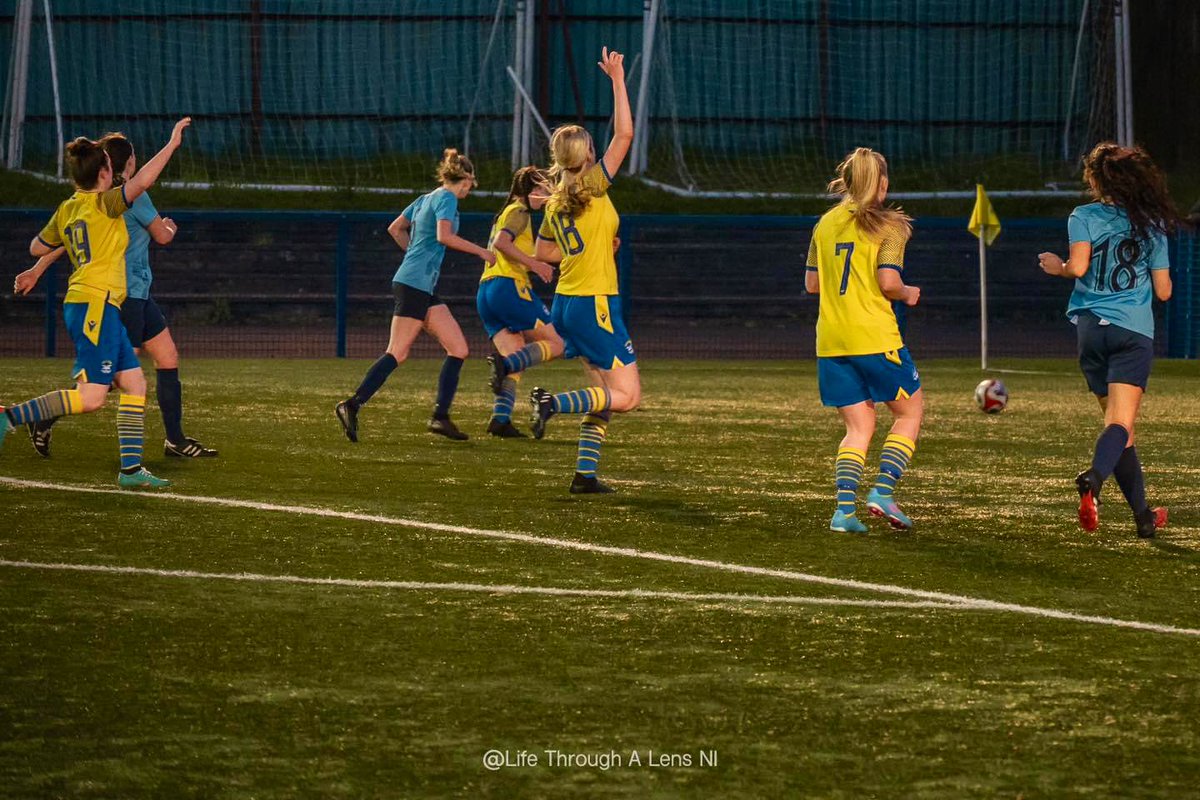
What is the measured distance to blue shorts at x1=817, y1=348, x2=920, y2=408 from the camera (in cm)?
762

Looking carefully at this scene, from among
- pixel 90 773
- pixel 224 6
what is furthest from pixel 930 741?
pixel 224 6

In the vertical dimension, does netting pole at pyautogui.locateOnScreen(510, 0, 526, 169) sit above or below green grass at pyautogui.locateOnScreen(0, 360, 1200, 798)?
above

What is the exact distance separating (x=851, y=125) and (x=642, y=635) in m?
29.2

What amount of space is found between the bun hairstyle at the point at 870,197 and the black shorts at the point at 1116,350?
2.90 feet

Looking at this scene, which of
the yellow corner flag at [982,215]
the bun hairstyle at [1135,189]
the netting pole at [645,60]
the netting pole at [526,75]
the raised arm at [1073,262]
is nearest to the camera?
the raised arm at [1073,262]

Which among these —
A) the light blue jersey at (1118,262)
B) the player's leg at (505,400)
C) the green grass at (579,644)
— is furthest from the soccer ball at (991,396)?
the light blue jersey at (1118,262)

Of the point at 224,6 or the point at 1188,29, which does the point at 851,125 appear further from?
the point at 224,6

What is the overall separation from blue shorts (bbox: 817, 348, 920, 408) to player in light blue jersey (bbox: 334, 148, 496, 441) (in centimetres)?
414

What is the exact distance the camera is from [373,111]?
3300 cm

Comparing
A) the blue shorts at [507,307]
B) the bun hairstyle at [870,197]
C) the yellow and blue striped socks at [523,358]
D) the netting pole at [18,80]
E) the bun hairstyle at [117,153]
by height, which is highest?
the netting pole at [18,80]

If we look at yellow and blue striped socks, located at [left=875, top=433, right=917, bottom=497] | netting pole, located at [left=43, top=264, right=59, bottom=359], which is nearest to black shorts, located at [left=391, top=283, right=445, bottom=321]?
yellow and blue striped socks, located at [left=875, top=433, right=917, bottom=497]

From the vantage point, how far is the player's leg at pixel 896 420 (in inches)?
300

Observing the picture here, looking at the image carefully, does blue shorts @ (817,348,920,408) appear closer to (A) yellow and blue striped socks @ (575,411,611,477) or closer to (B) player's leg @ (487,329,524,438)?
(A) yellow and blue striped socks @ (575,411,611,477)

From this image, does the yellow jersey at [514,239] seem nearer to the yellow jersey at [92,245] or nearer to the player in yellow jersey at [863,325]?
the yellow jersey at [92,245]
